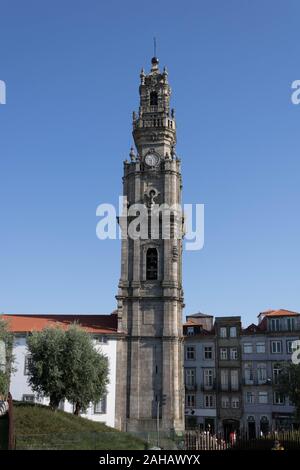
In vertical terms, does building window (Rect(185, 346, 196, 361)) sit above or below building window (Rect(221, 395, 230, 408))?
above

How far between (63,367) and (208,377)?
3062cm

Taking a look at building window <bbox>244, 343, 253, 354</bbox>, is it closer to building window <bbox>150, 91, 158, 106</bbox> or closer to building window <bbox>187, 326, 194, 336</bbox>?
building window <bbox>187, 326, 194, 336</bbox>

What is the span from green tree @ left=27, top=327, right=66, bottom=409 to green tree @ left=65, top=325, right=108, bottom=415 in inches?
23.1

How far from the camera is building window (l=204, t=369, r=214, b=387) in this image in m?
71.5

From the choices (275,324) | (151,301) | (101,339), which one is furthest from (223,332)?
(101,339)

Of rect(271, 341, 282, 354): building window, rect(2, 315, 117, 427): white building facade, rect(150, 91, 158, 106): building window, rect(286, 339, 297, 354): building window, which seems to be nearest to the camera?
rect(2, 315, 117, 427): white building facade

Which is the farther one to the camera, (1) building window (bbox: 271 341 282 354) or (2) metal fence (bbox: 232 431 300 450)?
(1) building window (bbox: 271 341 282 354)

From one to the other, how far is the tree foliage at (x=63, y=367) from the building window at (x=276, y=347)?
99.1 feet

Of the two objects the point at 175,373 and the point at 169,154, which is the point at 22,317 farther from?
the point at 169,154

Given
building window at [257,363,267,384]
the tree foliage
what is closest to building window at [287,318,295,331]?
building window at [257,363,267,384]

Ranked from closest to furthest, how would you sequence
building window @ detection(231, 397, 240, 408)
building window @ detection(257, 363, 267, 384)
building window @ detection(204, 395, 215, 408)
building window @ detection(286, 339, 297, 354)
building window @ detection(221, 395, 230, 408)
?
building window @ detection(257, 363, 267, 384), building window @ detection(286, 339, 297, 354), building window @ detection(231, 397, 240, 408), building window @ detection(221, 395, 230, 408), building window @ detection(204, 395, 215, 408)

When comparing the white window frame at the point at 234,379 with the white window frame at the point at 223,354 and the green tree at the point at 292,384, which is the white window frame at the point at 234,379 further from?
the green tree at the point at 292,384

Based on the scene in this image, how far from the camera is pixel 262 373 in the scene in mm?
70000
